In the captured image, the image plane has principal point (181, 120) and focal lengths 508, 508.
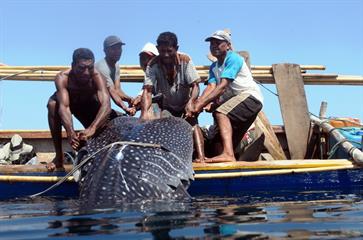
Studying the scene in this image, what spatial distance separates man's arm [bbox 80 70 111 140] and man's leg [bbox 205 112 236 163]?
1342mm

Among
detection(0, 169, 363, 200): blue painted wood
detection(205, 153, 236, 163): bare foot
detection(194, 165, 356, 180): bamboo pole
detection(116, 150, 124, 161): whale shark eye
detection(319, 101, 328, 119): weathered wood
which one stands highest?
detection(319, 101, 328, 119): weathered wood

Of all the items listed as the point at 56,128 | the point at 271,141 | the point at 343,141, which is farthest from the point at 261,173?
the point at 56,128

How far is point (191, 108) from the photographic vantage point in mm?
6305

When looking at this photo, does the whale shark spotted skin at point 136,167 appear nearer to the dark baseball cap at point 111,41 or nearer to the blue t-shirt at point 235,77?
the blue t-shirt at point 235,77

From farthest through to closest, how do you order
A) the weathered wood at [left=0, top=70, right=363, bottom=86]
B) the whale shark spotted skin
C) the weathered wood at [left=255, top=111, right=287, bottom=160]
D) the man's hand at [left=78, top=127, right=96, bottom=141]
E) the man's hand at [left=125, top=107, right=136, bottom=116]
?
the weathered wood at [left=0, top=70, right=363, bottom=86]
the weathered wood at [left=255, top=111, right=287, bottom=160]
the man's hand at [left=125, top=107, right=136, bottom=116]
the man's hand at [left=78, top=127, right=96, bottom=141]
the whale shark spotted skin

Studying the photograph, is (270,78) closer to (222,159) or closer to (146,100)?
(146,100)

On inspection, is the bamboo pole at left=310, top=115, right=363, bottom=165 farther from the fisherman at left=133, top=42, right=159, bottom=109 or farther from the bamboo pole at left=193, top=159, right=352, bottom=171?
the fisherman at left=133, top=42, right=159, bottom=109

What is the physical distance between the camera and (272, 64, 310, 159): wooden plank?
7.95 m

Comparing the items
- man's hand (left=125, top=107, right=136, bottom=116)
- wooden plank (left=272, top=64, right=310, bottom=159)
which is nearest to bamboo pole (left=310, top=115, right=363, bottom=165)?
wooden plank (left=272, top=64, right=310, bottom=159)

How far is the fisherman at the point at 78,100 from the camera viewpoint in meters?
5.67

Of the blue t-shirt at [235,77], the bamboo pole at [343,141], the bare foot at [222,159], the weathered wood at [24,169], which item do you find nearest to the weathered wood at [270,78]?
the bamboo pole at [343,141]

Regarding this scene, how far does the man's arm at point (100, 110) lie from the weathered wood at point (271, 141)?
2.86m

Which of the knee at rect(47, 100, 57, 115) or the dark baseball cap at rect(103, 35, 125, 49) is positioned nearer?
the knee at rect(47, 100, 57, 115)

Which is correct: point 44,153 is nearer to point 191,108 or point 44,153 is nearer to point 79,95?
point 79,95
